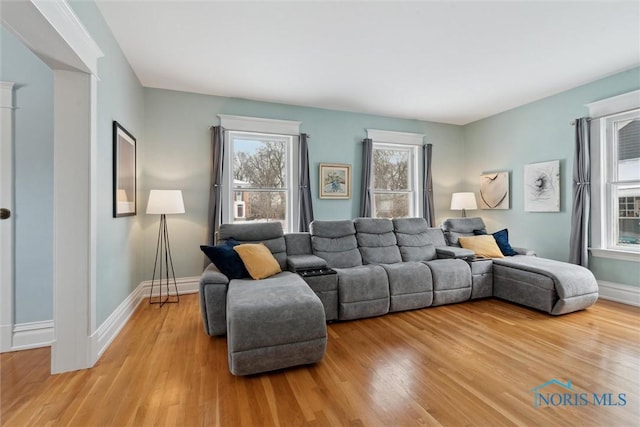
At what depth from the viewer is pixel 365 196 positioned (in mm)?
4785

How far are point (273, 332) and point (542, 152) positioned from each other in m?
4.70

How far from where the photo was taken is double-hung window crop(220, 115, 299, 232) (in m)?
4.18

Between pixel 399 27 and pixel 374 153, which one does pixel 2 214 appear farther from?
pixel 374 153

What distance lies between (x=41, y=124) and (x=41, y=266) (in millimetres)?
1200

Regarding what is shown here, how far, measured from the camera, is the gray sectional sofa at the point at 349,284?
6.44 ft

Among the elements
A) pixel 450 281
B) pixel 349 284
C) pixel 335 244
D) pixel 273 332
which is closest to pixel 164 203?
pixel 335 244

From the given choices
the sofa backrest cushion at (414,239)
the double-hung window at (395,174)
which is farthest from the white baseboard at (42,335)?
the double-hung window at (395,174)

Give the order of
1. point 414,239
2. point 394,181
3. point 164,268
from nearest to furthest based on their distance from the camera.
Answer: point 164,268, point 414,239, point 394,181

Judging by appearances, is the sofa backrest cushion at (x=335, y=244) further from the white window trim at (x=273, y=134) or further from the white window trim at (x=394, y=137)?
the white window trim at (x=394, y=137)

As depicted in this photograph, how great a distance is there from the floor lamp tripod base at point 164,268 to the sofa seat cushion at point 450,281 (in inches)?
131

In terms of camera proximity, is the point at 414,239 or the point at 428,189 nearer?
the point at 414,239

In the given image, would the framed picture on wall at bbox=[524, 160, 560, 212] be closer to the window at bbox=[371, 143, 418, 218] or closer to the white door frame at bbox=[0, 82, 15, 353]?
the window at bbox=[371, 143, 418, 218]

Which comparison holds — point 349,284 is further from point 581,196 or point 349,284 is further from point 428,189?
point 581,196

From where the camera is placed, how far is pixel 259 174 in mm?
4379
